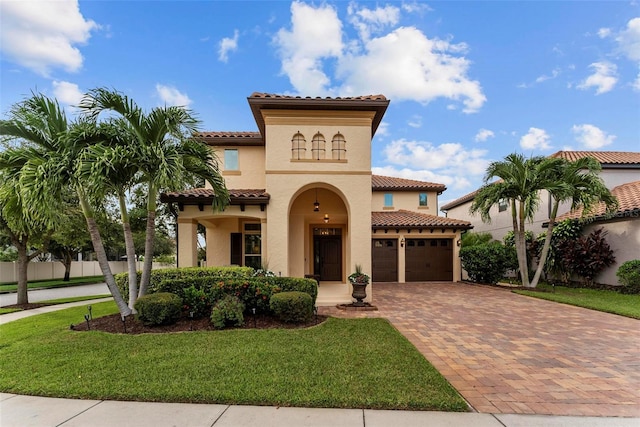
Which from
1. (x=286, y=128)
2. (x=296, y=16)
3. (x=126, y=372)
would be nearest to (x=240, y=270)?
(x=126, y=372)

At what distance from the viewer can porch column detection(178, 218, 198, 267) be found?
10.1m

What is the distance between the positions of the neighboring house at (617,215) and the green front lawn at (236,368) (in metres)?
12.7

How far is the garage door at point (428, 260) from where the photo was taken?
54.5 feet

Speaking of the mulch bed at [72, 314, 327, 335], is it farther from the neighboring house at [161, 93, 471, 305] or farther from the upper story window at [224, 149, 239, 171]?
the upper story window at [224, 149, 239, 171]

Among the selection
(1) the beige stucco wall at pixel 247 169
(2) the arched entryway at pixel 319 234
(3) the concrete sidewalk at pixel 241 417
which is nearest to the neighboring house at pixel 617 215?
(2) the arched entryway at pixel 319 234

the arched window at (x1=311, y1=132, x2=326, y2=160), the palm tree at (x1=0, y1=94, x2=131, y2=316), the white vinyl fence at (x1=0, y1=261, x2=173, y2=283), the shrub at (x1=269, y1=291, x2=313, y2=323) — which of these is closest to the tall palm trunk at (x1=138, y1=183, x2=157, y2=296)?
the palm tree at (x1=0, y1=94, x2=131, y2=316)

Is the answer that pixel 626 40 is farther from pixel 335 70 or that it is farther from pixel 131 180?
pixel 131 180

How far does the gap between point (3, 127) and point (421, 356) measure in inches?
383

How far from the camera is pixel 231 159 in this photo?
1225cm

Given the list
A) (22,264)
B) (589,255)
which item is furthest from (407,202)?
(22,264)

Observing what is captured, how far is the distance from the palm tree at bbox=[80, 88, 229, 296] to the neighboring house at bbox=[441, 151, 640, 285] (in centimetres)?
1436

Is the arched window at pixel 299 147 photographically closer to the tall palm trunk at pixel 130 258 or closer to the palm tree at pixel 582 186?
the tall palm trunk at pixel 130 258

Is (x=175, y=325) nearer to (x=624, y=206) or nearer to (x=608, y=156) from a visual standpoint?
(x=624, y=206)

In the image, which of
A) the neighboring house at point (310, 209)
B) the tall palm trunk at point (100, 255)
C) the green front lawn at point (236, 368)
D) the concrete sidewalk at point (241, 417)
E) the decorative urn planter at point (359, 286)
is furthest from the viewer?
the neighboring house at point (310, 209)
